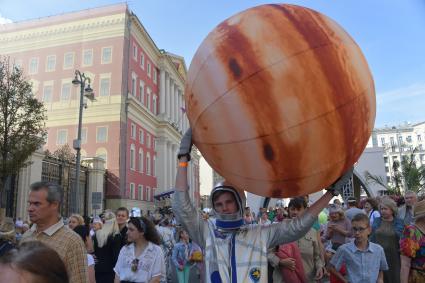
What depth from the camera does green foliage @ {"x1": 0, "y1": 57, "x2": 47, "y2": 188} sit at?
15.6 metres

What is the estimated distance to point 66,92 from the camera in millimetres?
38719

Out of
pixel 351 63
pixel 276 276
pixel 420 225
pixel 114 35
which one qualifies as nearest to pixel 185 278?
pixel 276 276

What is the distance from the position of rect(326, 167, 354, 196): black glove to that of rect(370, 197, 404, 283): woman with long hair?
13.4 ft

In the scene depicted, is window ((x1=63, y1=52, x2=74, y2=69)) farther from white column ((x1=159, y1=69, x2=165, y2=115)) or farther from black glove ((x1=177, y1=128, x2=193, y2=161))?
black glove ((x1=177, y1=128, x2=193, y2=161))

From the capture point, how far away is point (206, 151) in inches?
92.2

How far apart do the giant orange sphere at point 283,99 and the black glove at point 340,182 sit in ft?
0.53

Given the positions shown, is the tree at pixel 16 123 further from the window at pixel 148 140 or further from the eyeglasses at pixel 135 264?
the window at pixel 148 140

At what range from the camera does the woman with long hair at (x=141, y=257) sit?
4613 millimetres

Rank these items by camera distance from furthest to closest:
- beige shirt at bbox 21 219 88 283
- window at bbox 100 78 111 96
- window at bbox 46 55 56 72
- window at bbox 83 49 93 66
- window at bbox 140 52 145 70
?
window at bbox 140 52 145 70 → window at bbox 46 55 56 72 → window at bbox 83 49 93 66 → window at bbox 100 78 111 96 → beige shirt at bbox 21 219 88 283

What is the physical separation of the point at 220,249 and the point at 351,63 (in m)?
1.36

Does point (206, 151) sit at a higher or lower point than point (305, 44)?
lower

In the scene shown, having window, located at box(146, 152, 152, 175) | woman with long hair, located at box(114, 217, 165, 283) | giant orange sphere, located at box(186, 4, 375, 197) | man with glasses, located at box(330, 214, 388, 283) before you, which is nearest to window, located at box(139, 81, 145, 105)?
window, located at box(146, 152, 152, 175)

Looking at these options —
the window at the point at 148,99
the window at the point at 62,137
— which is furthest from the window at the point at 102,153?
the window at the point at 148,99

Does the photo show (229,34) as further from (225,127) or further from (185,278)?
(185,278)
